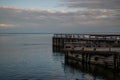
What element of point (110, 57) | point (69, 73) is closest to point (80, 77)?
point (69, 73)

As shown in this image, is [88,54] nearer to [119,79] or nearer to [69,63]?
[69,63]

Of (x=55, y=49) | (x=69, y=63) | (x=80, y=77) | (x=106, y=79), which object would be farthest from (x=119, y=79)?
(x=55, y=49)

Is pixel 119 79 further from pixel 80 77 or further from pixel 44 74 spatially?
pixel 44 74

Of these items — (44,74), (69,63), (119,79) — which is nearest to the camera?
(119,79)

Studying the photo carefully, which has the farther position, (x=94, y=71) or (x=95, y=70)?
(x=95, y=70)

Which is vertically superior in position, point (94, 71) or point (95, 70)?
point (95, 70)

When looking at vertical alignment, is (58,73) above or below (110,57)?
below

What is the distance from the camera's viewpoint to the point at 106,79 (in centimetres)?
3238

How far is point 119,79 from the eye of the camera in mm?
31500

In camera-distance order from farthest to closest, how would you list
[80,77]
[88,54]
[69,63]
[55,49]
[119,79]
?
[55,49] < [69,63] < [88,54] < [80,77] < [119,79]

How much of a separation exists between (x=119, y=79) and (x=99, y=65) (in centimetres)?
697

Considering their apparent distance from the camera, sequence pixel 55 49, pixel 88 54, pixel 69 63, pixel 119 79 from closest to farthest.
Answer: pixel 119 79, pixel 88 54, pixel 69 63, pixel 55 49

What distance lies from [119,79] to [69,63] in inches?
557

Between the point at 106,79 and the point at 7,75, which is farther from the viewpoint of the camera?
the point at 7,75
